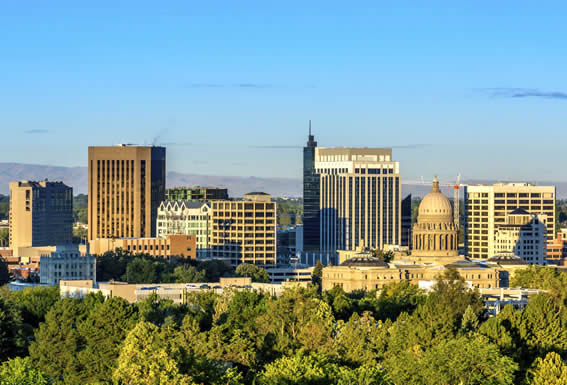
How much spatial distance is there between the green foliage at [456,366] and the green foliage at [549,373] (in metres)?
1.55

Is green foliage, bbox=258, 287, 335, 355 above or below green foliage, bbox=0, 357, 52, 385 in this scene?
above

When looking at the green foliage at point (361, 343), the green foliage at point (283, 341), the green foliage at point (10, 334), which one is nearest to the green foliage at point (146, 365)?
the green foliage at point (283, 341)

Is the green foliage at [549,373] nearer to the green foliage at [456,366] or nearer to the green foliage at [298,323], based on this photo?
the green foliage at [456,366]

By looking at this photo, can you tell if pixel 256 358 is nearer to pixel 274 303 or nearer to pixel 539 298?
pixel 274 303

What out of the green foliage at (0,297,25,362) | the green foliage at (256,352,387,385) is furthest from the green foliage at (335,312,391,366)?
the green foliage at (0,297,25,362)

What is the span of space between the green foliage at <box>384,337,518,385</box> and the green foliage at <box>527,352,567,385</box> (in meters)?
1.55

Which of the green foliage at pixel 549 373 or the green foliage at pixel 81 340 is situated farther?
the green foliage at pixel 81 340

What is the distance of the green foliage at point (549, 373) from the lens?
110 m

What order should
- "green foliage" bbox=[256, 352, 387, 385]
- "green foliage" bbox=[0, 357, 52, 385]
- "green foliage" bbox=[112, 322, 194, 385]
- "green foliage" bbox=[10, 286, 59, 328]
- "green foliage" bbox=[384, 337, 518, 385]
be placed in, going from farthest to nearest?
"green foliage" bbox=[10, 286, 59, 328], "green foliage" bbox=[384, 337, 518, 385], "green foliage" bbox=[256, 352, 387, 385], "green foliage" bbox=[0, 357, 52, 385], "green foliage" bbox=[112, 322, 194, 385]

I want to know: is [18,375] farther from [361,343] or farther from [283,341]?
[361,343]

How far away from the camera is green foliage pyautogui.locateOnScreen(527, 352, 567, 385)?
11044 centimetres

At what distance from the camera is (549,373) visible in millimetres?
111812

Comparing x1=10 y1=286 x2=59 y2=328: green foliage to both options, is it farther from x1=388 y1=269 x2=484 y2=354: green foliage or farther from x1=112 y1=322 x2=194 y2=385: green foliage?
x1=112 y1=322 x2=194 y2=385: green foliage

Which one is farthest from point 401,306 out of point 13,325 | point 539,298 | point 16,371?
point 16,371
